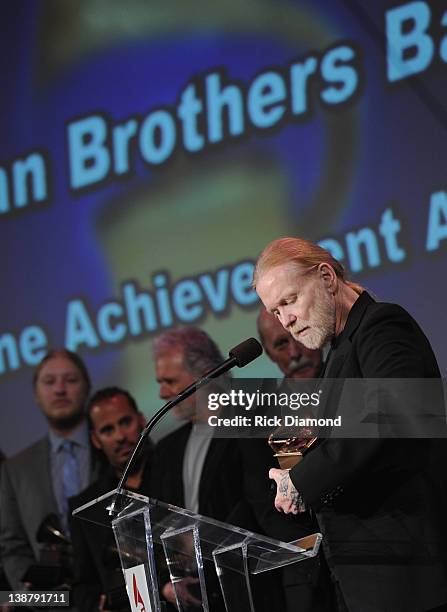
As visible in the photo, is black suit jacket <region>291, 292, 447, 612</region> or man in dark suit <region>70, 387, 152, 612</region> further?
man in dark suit <region>70, 387, 152, 612</region>

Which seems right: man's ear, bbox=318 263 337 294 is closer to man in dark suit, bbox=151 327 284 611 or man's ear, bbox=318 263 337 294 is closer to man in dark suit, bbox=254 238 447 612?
man in dark suit, bbox=254 238 447 612

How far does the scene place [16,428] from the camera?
5.27 m

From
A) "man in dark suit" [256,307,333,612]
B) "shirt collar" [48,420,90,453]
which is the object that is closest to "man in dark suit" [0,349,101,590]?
"shirt collar" [48,420,90,453]

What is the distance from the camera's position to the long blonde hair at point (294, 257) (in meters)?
2.97

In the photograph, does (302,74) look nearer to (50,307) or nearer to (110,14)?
(110,14)

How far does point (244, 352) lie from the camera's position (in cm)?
275

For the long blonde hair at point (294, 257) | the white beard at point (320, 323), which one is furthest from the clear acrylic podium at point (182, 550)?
the long blonde hair at point (294, 257)

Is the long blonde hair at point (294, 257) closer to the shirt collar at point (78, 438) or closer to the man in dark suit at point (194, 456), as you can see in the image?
the man in dark suit at point (194, 456)

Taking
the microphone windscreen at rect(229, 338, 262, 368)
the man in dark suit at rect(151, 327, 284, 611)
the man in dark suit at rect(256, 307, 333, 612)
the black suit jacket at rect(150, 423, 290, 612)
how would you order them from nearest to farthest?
the microphone windscreen at rect(229, 338, 262, 368)
the man in dark suit at rect(256, 307, 333, 612)
the black suit jacket at rect(150, 423, 290, 612)
the man in dark suit at rect(151, 327, 284, 611)

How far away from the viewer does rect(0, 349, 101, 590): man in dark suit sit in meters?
5.10

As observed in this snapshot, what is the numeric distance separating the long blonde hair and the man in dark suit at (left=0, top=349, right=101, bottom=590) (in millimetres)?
2357

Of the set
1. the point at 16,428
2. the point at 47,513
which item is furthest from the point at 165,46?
the point at 47,513

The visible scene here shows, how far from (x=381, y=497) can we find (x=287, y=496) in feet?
0.81

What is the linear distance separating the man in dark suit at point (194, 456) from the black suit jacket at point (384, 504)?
1.45 meters
